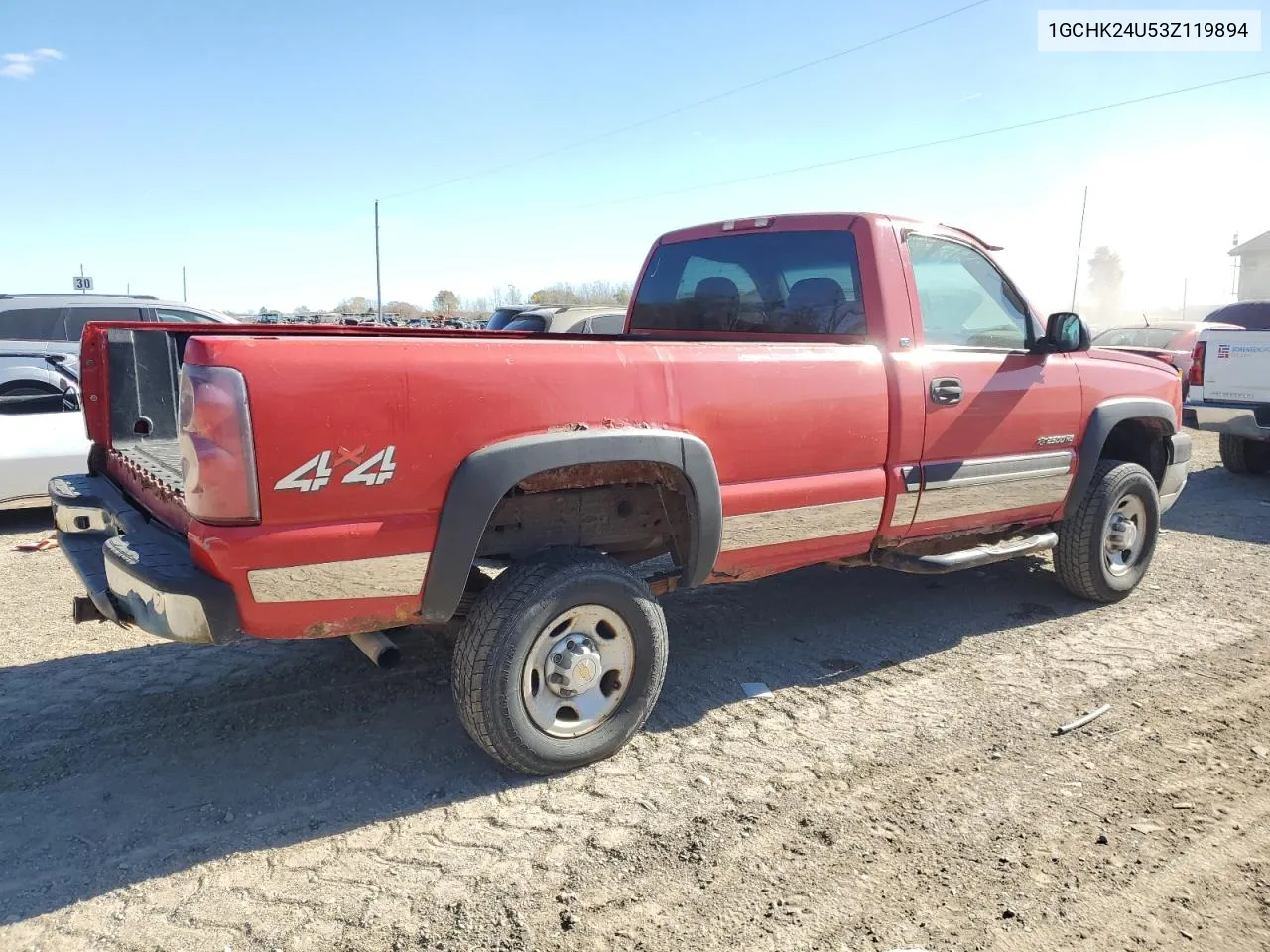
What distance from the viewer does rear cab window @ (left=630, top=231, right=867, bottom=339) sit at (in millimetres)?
4234

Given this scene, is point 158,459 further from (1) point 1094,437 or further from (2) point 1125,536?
(2) point 1125,536

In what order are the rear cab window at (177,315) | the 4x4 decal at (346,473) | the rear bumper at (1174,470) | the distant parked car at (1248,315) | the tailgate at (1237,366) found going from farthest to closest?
the distant parked car at (1248,315) < the rear cab window at (177,315) < the tailgate at (1237,366) < the rear bumper at (1174,470) < the 4x4 decal at (346,473)

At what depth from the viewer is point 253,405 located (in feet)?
8.24

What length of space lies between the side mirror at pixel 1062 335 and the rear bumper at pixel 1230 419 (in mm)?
5386

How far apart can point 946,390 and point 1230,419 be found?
6.49m

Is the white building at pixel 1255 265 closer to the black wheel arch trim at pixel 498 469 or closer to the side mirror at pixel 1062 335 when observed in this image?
the side mirror at pixel 1062 335

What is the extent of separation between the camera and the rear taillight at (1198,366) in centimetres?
916

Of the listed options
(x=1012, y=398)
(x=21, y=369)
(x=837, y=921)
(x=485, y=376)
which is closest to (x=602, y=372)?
(x=485, y=376)

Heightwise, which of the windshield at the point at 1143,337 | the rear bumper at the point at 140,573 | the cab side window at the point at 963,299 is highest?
the cab side window at the point at 963,299

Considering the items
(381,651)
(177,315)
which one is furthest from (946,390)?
(177,315)

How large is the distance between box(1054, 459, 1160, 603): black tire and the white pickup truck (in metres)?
4.40

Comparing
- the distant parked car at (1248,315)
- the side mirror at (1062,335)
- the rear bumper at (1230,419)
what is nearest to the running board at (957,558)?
the side mirror at (1062,335)

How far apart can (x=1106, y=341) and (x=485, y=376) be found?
14139 mm

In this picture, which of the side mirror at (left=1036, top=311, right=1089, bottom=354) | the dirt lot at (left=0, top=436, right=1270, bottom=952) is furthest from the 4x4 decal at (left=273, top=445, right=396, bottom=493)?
the side mirror at (left=1036, top=311, right=1089, bottom=354)
